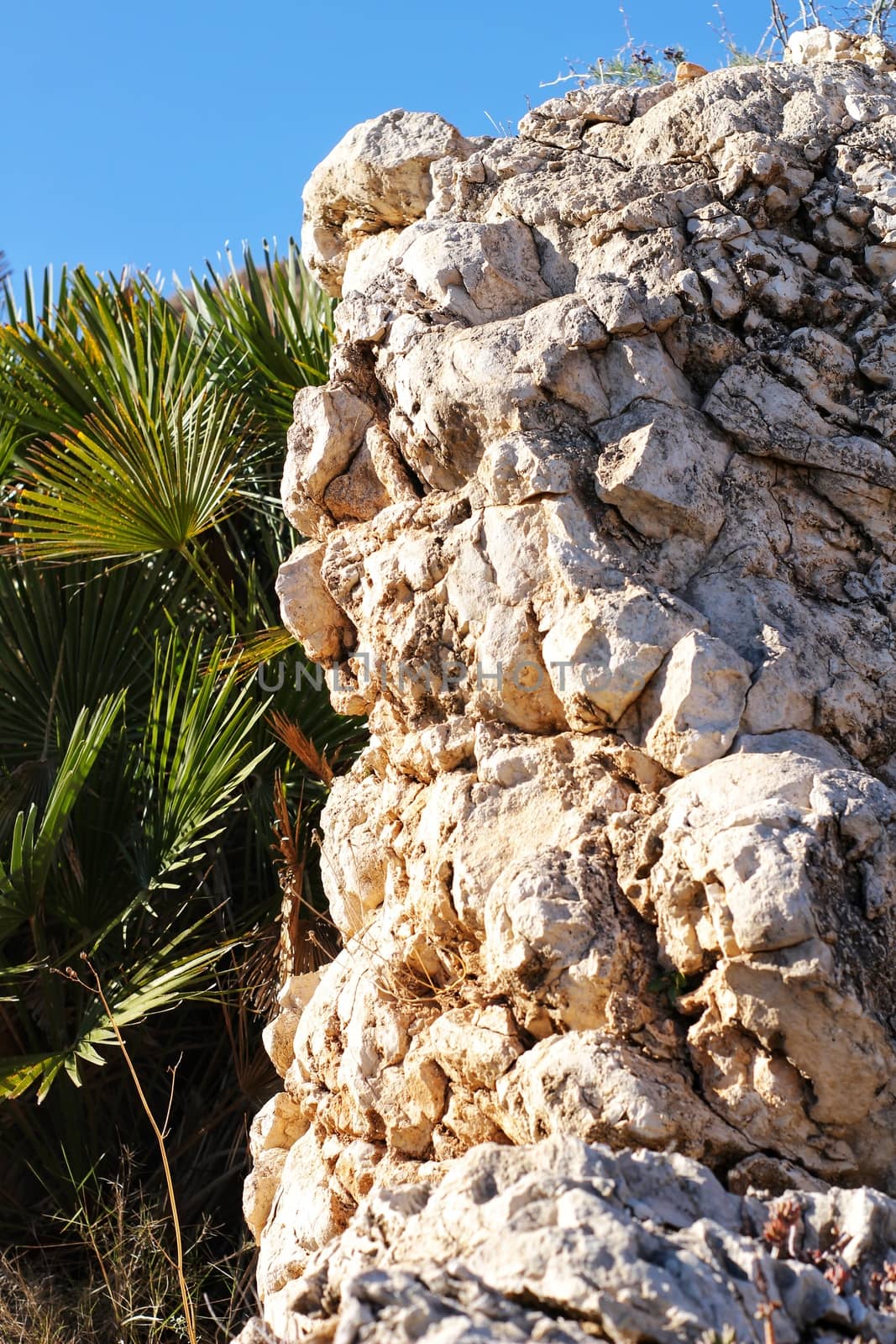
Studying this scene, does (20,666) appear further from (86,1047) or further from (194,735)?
(86,1047)

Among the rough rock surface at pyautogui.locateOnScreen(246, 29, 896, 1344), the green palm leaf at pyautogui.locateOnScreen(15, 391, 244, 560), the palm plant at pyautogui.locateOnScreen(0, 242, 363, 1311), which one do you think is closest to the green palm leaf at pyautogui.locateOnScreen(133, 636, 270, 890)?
the palm plant at pyautogui.locateOnScreen(0, 242, 363, 1311)

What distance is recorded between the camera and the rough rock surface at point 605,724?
160 cm

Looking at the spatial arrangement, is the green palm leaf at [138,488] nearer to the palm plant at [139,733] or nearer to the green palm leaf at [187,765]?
the palm plant at [139,733]

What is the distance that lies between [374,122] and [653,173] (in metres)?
0.78

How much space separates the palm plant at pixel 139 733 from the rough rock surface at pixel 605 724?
82 centimetres

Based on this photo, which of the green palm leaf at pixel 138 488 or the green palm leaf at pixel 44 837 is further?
the green palm leaf at pixel 138 488

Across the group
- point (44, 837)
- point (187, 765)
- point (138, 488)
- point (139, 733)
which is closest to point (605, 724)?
point (187, 765)

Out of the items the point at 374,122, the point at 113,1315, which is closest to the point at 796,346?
the point at 374,122

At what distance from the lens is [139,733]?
4.14 metres

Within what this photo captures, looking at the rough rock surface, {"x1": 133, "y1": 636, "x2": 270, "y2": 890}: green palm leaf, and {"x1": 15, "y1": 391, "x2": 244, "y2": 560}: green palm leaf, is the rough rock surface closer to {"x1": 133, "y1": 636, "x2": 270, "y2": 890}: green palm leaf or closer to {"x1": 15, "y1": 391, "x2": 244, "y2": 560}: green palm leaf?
{"x1": 133, "y1": 636, "x2": 270, "y2": 890}: green palm leaf

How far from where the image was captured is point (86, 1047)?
127 inches

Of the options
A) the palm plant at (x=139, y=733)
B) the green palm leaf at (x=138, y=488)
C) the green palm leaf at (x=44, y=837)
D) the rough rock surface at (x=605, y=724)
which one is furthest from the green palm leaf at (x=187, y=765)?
the rough rock surface at (x=605, y=724)

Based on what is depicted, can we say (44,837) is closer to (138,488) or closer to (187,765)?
(187,765)

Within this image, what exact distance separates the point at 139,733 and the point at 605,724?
2334 millimetres
